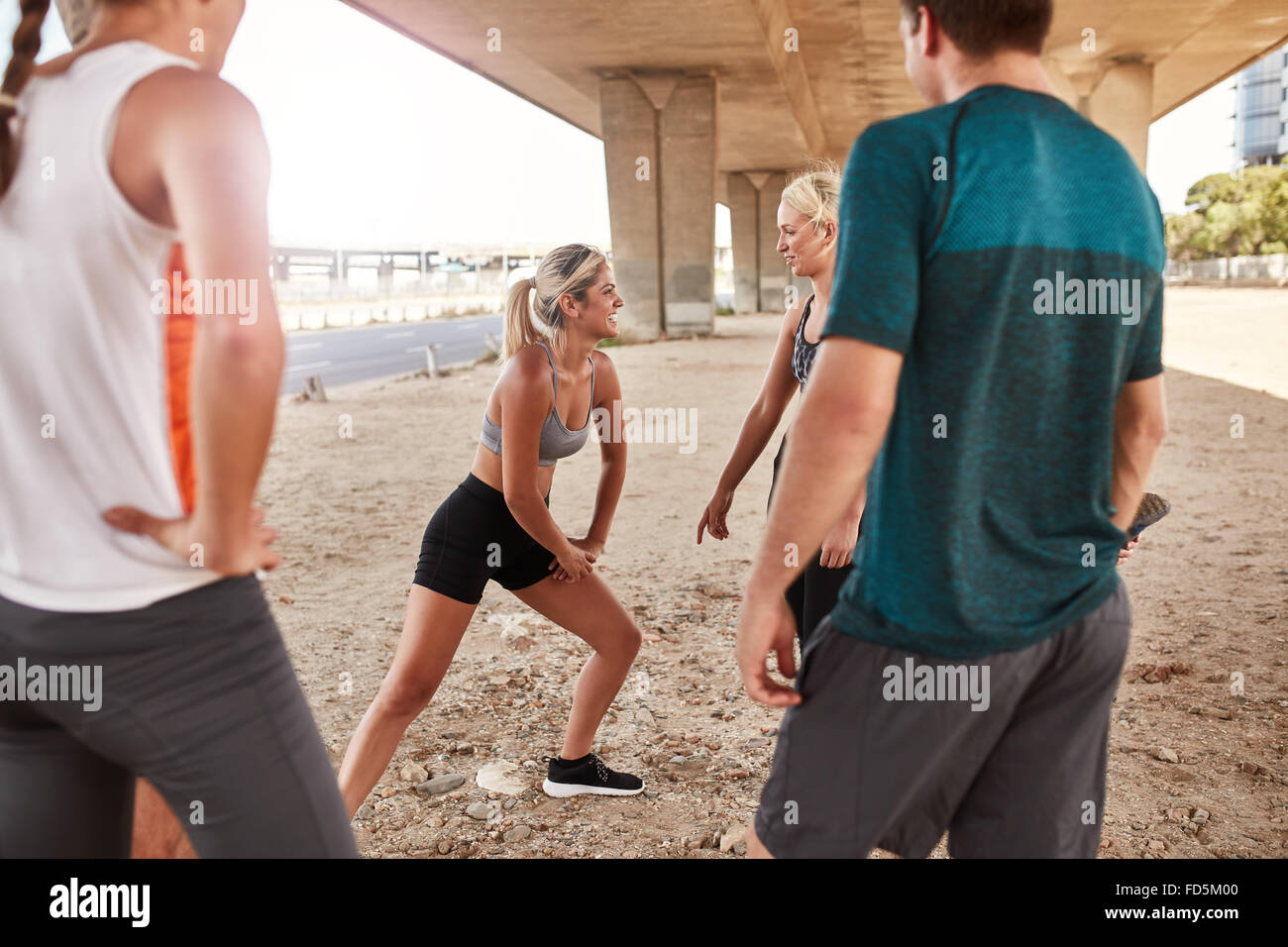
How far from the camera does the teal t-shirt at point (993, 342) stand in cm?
159

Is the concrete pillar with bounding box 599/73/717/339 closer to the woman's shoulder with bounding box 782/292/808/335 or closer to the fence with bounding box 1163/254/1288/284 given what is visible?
the woman's shoulder with bounding box 782/292/808/335

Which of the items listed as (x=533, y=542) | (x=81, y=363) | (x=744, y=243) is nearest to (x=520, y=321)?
(x=533, y=542)

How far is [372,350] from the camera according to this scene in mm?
30797

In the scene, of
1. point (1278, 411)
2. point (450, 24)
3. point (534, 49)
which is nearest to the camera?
point (1278, 411)

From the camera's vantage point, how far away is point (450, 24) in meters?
22.7

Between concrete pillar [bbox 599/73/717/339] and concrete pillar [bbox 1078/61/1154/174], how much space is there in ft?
37.4

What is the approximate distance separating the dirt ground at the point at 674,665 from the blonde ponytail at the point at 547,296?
1644 millimetres

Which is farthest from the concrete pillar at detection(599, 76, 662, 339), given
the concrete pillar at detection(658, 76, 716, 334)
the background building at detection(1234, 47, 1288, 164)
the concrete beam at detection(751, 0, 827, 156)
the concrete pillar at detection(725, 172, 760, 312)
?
the background building at detection(1234, 47, 1288, 164)

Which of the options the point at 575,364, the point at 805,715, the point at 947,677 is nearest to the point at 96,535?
the point at 805,715

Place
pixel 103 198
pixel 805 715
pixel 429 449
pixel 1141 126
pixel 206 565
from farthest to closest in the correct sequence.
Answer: pixel 1141 126, pixel 429 449, pixel 805 715, pixel 206 565, pixel 103 198

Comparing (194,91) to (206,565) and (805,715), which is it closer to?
(206,565)

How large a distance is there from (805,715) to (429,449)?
1061cm

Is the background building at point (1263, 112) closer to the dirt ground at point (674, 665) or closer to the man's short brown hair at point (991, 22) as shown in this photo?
the dirt ground at point (674, 665)
